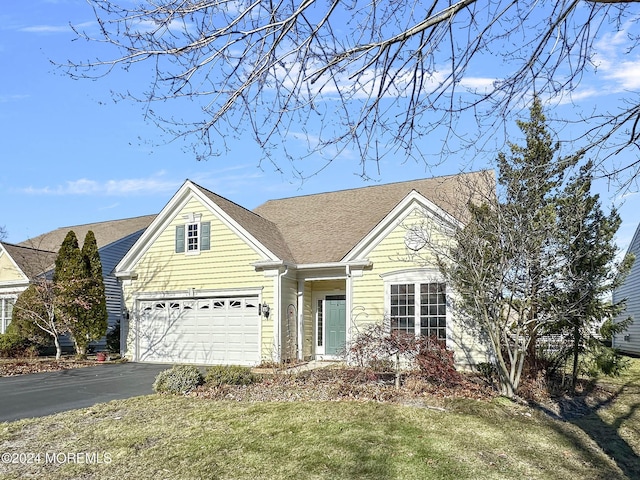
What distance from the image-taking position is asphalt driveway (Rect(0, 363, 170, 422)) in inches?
380

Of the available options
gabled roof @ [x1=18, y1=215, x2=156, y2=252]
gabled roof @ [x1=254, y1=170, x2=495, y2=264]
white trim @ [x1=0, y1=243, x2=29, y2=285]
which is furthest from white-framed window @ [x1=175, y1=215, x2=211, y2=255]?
gabled roof @ [x1=18, y1=215, x2=156, y2=252]

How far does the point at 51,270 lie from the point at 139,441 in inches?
714

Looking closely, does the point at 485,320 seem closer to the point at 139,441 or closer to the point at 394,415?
the point at 394,415

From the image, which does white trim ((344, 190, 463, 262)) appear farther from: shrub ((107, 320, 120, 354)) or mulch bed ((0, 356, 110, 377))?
shrub ((107, 320, 120, 354))

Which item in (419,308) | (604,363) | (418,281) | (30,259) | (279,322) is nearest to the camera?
(604,363)

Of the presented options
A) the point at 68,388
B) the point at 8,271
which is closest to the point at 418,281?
the point at 68,388

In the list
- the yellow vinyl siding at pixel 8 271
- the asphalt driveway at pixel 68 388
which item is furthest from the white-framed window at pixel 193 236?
the yellow vinyl siding at pixel 8 271

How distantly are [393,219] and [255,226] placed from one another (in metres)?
5.16

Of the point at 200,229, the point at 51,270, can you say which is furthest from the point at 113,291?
the point at 200,229

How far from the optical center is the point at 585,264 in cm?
1064

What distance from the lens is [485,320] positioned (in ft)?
33.1

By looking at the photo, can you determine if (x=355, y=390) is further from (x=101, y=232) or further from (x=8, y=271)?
(x=101, y=232)

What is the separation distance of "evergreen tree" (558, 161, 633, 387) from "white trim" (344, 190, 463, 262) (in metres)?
3.91

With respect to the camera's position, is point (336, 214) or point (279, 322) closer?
point (279, 322)
